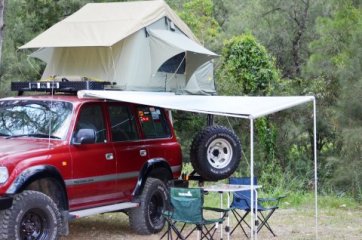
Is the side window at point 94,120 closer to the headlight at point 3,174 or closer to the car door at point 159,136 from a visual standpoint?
the car door at point 159,136

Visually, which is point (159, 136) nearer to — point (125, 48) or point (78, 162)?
point (125, 48)

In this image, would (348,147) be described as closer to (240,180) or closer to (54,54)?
(240,180)

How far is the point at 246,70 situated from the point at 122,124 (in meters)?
9.73

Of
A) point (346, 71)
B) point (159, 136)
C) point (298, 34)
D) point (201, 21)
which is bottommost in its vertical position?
point (159, 136)

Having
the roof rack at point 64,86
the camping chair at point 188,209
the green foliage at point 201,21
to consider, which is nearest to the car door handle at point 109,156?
the roof rack at point 64,86

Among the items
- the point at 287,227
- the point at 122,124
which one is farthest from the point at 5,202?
the point at 287,227

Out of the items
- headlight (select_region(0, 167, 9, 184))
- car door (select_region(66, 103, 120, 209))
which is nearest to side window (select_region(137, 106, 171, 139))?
car door (select_region(66, 103, 120, 209))

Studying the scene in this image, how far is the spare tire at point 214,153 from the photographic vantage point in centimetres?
880

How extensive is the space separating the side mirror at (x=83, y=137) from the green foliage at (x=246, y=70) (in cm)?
1025

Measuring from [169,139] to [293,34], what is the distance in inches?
574

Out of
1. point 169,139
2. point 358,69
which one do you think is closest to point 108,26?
point 169,139

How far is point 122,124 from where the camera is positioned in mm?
8266

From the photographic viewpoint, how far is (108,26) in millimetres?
9898

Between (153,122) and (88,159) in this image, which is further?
(153,122)
